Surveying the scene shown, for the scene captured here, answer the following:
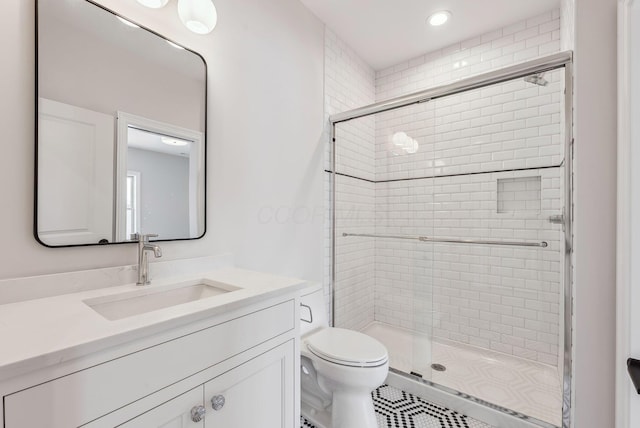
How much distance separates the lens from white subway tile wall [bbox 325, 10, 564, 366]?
2.07 metres

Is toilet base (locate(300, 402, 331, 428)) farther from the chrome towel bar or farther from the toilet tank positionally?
the chrome towel bar

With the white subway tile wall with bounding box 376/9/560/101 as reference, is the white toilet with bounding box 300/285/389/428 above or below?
below

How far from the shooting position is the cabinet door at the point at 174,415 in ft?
2.33

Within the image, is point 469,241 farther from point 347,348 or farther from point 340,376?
point 340,376

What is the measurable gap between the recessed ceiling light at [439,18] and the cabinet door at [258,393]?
2.47 meters

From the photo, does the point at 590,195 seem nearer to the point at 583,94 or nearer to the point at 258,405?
the point at 583,94

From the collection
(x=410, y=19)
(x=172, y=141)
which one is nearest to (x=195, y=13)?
(x=172, y=141)

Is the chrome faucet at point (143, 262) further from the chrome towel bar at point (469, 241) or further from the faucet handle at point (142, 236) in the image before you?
the chrome towel bar at point (469, 241)

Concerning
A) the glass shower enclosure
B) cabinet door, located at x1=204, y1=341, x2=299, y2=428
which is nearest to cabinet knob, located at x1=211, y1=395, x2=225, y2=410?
cabinet door, located at x1=204, y1=341, x2=299, y2=428

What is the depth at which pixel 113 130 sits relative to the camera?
45.2 inches

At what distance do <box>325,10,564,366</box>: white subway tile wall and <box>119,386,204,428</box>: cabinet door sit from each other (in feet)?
5.38

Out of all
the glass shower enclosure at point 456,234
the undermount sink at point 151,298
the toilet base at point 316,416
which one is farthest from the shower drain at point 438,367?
the undermount sink at point 151,298

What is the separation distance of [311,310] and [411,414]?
856 mm

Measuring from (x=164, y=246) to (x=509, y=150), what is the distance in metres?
2.42
